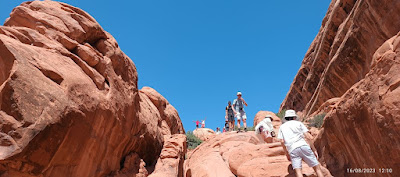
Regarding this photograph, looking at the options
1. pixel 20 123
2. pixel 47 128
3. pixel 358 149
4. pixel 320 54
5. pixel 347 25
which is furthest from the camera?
pixel 320 54

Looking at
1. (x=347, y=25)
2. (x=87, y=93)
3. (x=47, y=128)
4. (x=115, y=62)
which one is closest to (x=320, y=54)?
(x=347, y=25)

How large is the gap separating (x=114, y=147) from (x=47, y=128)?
3189 mm

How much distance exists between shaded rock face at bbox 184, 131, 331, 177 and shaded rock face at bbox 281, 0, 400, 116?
7.34m

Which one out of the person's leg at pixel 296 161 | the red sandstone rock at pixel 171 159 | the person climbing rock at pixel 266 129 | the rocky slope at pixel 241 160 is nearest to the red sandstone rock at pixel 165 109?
the red sandstone rock at pixel 171 159

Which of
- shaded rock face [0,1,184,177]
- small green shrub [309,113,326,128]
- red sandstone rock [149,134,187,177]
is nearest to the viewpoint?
shaded rock face [0,1,184,177]

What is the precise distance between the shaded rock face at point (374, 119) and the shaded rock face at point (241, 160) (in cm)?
99

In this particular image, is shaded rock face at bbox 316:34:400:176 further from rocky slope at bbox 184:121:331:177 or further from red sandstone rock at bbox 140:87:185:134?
red sandstone rock at bbox 140:87:185:134

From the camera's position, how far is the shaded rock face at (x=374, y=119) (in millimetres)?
5371

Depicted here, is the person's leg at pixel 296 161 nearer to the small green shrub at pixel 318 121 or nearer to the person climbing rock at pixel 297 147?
the person climbing rock at pixel 297 147

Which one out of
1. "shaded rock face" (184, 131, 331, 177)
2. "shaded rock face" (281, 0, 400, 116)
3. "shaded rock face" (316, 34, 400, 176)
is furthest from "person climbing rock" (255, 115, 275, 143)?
"shaded rock face" (281, 0, 400, 116)

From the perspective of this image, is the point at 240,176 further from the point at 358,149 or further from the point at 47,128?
the point at 47,128

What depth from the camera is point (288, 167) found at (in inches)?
324

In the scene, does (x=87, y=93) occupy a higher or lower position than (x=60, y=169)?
higher

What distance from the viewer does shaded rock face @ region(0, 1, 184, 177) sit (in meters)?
5.98
